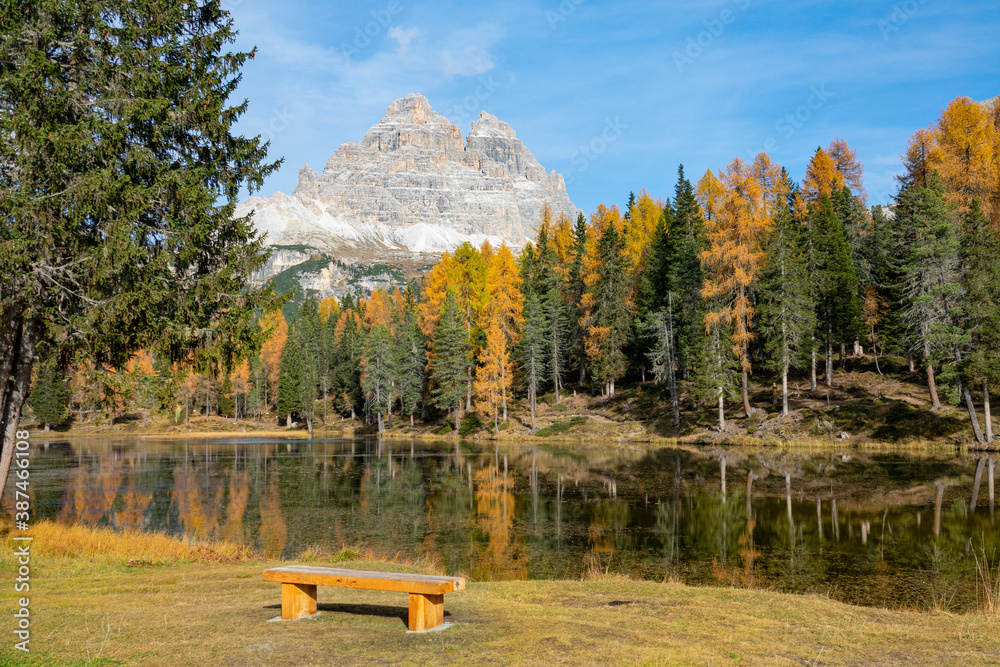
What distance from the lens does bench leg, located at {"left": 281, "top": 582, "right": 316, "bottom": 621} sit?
28.2ft

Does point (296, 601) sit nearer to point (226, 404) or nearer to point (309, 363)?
point (309, 363)

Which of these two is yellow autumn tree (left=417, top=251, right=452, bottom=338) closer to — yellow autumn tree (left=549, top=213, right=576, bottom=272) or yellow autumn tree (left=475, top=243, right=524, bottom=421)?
yellow autumn tree (left=475, top=243, right=524, bottom=421)

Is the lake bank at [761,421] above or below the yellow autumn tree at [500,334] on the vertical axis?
below

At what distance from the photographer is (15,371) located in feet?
48.4

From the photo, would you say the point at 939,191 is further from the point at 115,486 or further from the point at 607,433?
the point at 115,486

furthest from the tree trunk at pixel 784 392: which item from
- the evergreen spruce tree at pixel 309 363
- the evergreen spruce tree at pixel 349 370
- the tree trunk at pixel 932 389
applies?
the evergreen spruce tree at pixel 309 363

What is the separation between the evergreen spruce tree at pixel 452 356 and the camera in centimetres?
6216

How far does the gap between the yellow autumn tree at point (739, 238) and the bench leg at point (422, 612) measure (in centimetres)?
3943

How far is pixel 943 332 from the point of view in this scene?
3588cm

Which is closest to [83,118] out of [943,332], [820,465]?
[820,465]

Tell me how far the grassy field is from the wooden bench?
0.24m

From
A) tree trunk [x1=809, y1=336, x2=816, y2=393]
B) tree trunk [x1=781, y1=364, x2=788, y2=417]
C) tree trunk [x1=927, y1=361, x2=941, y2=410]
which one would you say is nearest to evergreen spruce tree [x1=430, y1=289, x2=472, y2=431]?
tree trunk [x1=781, y1=364, x2=788, y2=417]

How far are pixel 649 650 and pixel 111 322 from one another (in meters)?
12.4

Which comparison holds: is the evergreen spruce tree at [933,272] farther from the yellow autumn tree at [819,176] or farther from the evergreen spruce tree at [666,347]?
the yellow autumn tree at [819,176]
